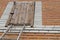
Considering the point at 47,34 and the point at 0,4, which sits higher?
the point at 0,4

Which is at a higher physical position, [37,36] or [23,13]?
[23,13]

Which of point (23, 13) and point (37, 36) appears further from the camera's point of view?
point (23, 13)

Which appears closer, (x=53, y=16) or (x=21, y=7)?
(x=53, y=16)

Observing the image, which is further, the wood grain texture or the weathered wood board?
the weathered wood board

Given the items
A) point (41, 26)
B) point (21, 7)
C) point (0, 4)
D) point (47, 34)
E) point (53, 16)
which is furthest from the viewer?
point (0, 4)

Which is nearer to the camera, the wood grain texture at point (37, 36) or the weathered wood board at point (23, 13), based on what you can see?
the wood grain texture at point (37, 36)

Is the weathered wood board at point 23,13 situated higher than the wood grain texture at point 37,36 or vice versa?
the weathered wood board at point 23,13

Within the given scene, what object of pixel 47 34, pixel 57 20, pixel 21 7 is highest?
pixel 21 7

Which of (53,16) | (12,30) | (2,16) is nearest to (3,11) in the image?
(2,16)

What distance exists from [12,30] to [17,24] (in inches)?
12.6

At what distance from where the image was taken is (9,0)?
5.45 meters

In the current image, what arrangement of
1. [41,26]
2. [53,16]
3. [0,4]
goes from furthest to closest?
[0,4], [53,16], [41,26]

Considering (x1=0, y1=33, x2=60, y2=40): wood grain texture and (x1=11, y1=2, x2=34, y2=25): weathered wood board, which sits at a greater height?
(x1=11, y1=2, x2=34, y2=25): weathered wood board

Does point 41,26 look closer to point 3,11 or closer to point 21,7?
point 21,7
